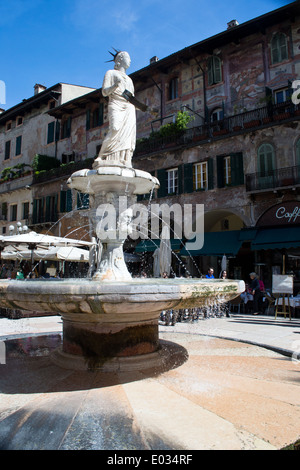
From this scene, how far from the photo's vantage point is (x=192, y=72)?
21.4 metres

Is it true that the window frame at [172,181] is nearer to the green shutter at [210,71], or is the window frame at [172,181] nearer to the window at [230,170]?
the window at [230,170]

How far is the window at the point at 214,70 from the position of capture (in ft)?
65.8

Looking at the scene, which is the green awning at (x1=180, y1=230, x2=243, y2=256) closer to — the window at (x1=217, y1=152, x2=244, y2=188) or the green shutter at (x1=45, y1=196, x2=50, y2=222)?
the window at (x1=217, y1=152, x2=244, y2=188)

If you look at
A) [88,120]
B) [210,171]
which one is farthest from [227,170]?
[88,120]

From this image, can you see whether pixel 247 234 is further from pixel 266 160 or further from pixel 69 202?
pixel 69 202

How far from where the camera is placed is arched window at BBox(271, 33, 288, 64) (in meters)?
17.8

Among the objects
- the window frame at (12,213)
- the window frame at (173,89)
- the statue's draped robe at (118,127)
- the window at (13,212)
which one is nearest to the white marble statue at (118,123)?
the statue's draped robe at (118,127)

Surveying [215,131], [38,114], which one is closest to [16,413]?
[215,131]

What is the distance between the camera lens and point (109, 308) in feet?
10.1

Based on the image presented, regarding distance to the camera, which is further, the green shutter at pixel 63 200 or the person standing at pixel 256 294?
the green shutter at pixel 63 200

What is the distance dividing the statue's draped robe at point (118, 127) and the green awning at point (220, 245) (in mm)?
11334

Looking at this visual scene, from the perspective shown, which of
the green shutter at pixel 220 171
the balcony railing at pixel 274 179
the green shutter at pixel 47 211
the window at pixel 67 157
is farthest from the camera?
the window at pixel 67 157

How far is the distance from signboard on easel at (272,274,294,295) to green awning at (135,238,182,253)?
29.4ft

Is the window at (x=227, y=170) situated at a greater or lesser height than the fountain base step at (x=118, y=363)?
greater
